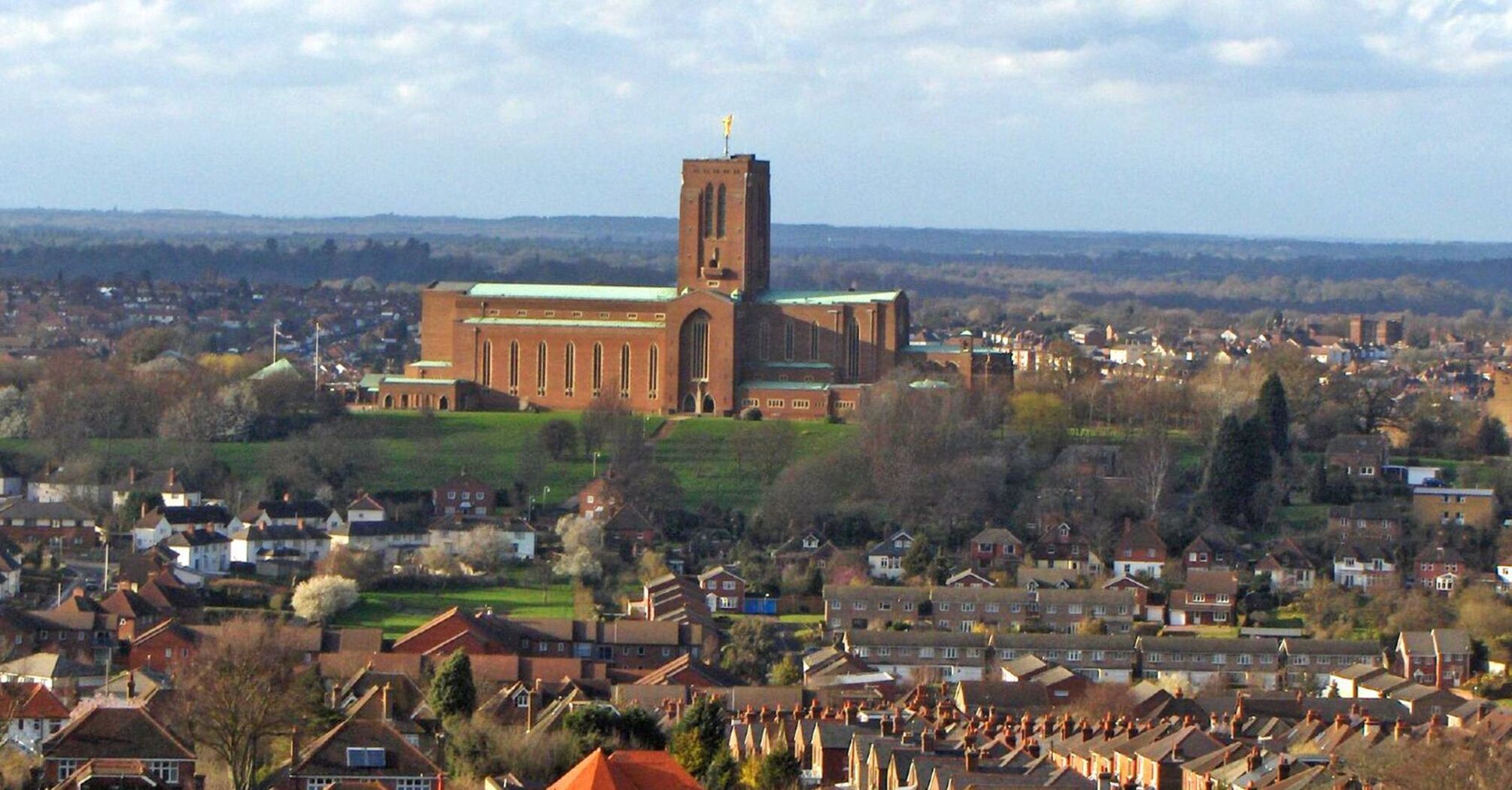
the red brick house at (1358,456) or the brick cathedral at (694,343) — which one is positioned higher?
the brick cathedral at (694,343)

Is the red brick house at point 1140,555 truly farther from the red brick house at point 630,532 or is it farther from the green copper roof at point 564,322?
the green copper roof at point 564,322

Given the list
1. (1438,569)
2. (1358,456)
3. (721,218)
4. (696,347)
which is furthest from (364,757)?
(721,218)

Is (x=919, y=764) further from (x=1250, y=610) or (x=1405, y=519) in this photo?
(x=1405, y=519)

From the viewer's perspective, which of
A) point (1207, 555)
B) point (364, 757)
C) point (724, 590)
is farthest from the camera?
point (1207, 555)

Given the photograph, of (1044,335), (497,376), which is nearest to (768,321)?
(497,376)

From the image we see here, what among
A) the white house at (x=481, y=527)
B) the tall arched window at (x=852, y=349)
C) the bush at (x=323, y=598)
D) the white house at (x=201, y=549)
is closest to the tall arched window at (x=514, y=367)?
the tall arched window at (x=852, y=349)

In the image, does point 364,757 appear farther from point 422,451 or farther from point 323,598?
point 422,451
